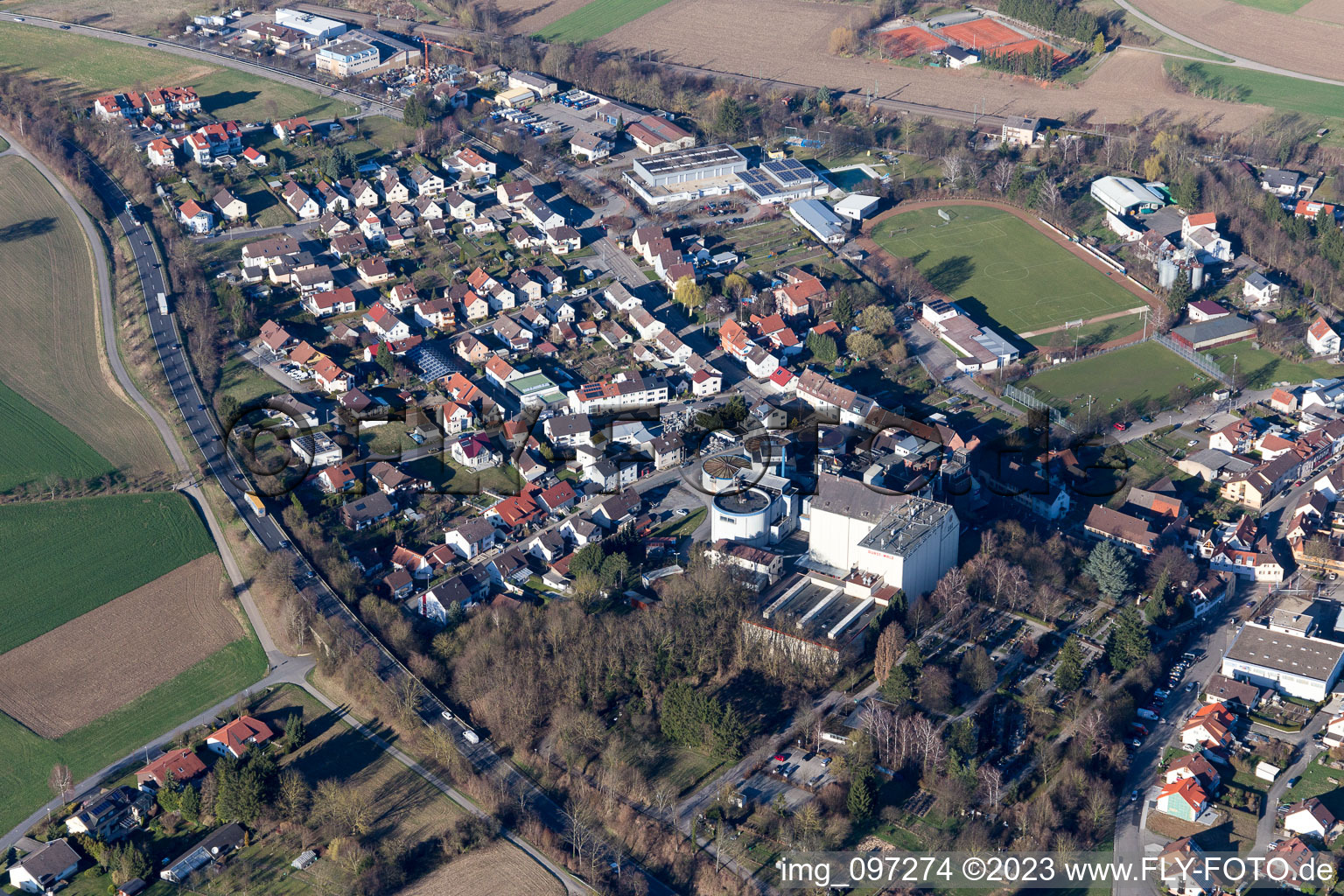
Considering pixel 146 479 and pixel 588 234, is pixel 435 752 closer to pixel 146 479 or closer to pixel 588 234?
pixel 146 479

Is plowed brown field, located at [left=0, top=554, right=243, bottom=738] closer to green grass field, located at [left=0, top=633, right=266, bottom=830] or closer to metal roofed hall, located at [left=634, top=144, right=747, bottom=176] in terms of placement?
green grass field, located at [left=0, top=633, right=266, bottom=830]

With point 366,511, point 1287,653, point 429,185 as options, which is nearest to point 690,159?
point 429,185

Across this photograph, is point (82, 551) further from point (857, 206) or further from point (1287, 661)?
point (857, 206)

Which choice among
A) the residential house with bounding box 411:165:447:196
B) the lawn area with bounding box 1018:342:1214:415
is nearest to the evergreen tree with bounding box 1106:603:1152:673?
the lawn area with bounding box 1018:342:1214:415

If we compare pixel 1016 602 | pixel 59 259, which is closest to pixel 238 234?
pixel 59 259

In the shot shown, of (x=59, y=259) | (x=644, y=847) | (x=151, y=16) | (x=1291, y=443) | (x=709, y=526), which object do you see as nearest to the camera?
(x=644, y=847)

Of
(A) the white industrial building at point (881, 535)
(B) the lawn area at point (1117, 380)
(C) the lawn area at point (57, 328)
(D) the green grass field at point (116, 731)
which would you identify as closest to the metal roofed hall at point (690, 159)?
(B) the lawn area at point (1117, 380)
